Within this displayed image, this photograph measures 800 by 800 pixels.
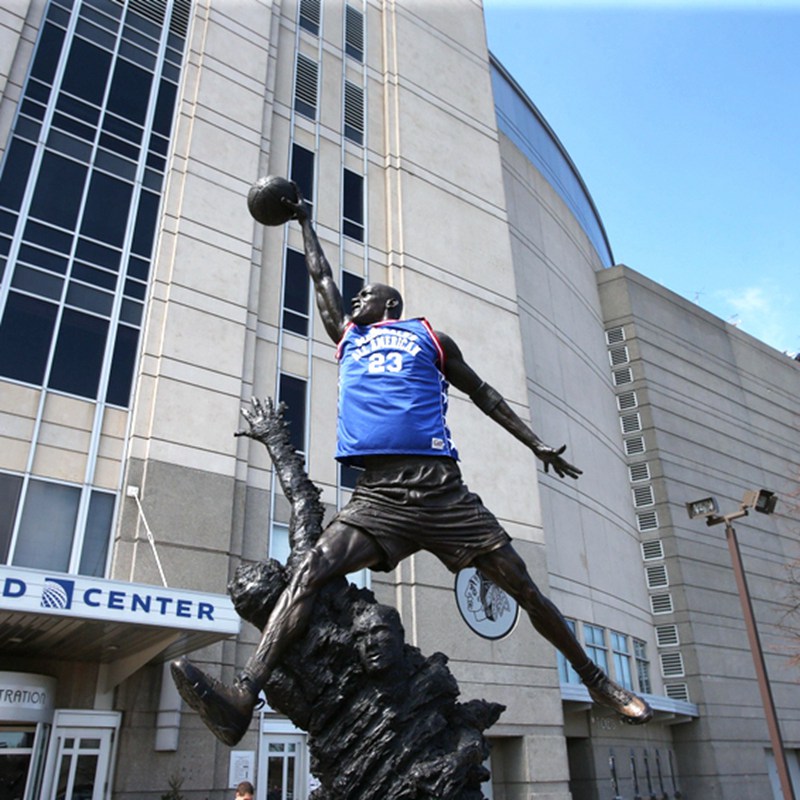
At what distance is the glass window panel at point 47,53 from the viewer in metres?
16.4

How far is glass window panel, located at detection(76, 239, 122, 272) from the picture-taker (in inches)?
611

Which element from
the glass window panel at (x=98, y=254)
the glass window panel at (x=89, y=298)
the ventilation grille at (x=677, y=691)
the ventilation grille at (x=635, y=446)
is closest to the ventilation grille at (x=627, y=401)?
the ventilation grille at (x=635, y=446)

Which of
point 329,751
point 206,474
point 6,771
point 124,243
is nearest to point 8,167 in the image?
point 124,243

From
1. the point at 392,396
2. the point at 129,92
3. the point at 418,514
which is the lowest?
the point at 418,514

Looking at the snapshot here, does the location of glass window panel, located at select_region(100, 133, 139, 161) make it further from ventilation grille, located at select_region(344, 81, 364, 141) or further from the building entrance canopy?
the building entrance canopy

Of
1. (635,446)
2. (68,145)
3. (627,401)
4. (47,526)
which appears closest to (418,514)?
(47,526)

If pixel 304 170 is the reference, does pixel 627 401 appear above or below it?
above

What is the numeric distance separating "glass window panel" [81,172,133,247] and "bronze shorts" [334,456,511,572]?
529 inches

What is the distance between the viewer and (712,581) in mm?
30406

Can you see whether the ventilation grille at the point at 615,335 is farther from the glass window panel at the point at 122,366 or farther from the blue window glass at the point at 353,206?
the glass window panel at the point at 122,366

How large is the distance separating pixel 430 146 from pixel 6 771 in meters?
18.8

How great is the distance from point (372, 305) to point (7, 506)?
1057cm

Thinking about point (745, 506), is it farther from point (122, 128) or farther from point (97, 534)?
point (122, 128)

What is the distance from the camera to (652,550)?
30375 mm
